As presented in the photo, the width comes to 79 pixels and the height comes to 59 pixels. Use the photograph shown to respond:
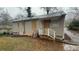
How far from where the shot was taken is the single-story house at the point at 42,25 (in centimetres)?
215

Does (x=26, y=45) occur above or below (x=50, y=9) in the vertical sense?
below

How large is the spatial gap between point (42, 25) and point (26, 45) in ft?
0.92

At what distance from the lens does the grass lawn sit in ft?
7.09

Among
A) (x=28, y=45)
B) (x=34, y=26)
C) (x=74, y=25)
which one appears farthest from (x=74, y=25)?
(x=28, y=45)

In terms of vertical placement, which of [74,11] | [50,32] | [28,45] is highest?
[74,11]

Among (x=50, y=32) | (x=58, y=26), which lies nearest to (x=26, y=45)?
(x=50, y=32)

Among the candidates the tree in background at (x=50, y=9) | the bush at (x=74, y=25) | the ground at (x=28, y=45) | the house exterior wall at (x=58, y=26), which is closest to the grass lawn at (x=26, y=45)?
the ground at (x=28, y=45)

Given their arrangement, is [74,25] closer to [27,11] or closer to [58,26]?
[58,26]

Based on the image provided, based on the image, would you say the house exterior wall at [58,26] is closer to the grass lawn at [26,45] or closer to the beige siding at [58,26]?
the beige siding at [58,26]

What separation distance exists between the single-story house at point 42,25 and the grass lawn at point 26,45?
77 millimetres

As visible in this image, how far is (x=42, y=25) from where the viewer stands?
217 cm

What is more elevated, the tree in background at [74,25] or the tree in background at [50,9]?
the tree in background at [50,9]
